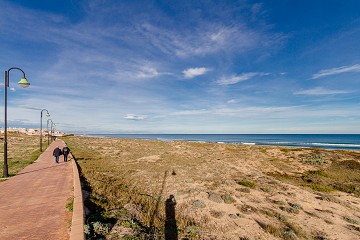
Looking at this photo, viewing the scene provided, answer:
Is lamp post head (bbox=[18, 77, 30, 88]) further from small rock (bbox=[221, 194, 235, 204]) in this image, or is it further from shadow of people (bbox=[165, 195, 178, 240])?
small rock (bbox=[221, 194, 235, 204])

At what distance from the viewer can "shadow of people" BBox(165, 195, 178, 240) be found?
6815mm

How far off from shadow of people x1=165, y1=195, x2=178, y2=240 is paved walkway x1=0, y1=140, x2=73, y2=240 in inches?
120

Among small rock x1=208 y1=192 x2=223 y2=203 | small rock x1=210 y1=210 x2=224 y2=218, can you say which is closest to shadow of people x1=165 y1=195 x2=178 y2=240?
small rock x1=210 y1=210 x2=224 y2=218

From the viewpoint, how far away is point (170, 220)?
26.9ft

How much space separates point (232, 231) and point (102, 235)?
454 centimetres

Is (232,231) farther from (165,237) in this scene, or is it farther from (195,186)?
(195,186)

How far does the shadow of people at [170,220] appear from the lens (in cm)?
682

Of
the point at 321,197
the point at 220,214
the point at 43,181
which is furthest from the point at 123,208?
the point at 321,197

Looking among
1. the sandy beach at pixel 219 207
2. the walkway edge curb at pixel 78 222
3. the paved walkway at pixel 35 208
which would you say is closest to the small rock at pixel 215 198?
the sandy beach at pixel 219 207

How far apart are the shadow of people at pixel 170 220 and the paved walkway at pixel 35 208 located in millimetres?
3056

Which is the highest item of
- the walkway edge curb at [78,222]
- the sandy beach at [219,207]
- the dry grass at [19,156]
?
the walkway edge curb at [78,222]

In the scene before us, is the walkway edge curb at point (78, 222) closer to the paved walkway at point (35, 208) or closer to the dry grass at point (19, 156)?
the paved walkway at point (35, 208)

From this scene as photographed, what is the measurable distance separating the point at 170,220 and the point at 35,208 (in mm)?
4801

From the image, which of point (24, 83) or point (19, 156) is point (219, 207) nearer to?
point (24, 83)
